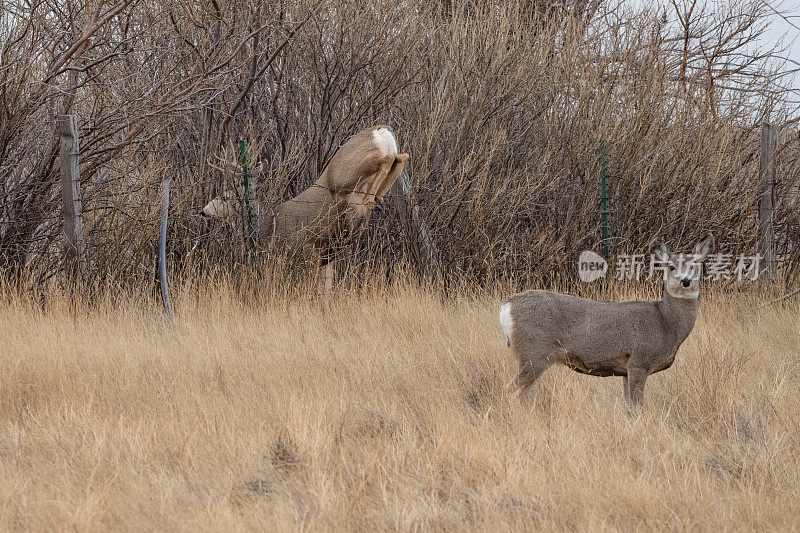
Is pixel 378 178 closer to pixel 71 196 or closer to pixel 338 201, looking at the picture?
pixel 338 201

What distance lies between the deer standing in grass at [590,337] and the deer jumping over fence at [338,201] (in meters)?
2.24

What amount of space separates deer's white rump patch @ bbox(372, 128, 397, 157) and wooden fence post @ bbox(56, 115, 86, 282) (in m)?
2.46

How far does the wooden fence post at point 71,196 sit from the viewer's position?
23.4 ft

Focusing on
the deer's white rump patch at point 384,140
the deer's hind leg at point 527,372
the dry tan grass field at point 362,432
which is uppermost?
the deer's white rump patch at point 384,140

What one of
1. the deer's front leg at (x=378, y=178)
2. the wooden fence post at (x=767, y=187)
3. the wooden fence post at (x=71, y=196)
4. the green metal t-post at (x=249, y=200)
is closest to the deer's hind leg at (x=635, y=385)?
the deer's front leg at (x=378, y=178)

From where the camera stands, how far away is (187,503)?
11.3ft

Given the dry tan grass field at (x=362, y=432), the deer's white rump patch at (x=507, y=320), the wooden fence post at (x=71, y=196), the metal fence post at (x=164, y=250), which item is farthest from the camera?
the wooden fence post at (x=71, y=196)

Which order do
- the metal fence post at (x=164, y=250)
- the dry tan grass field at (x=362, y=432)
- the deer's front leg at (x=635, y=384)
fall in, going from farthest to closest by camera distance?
the metal fence post at (x=164, y=250)
the deer's front leg at (x=635, y=384)
the dry tan grass field at (x=362, y=432)

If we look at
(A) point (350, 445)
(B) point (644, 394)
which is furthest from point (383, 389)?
(B) point (644, 394)

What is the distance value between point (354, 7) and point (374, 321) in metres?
3.92

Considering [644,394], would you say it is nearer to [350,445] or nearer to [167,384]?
[350,445]

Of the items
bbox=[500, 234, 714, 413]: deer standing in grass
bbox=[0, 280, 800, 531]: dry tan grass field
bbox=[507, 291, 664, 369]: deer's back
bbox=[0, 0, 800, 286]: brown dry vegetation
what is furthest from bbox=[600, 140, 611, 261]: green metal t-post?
bbox=[507, 291, 664, 369]: deer's back

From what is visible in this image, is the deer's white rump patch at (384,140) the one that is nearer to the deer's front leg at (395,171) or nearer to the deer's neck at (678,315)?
the deer's front leg at (395,171)

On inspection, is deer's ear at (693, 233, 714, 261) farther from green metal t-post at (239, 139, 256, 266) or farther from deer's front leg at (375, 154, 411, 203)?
green metal t-post at (239, 139, 256, 266)
